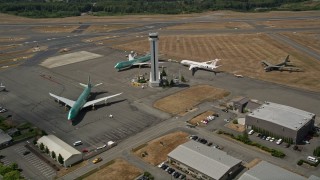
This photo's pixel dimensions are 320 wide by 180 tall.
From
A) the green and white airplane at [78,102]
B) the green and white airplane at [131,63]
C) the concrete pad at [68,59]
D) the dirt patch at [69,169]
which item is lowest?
the dirt patch at [69,169]

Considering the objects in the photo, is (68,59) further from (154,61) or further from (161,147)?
(161,147)

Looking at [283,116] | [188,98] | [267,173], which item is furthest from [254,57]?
[267,173]

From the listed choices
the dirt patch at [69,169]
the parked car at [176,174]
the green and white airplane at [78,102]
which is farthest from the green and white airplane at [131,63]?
the parked car at [176,174]

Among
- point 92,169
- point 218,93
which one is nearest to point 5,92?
point 92,169

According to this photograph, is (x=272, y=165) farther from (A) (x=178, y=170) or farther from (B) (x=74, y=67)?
(B) (x=74, y=67)

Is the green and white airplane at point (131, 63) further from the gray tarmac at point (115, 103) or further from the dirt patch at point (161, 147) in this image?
the dirt patch at point (161, 147)
